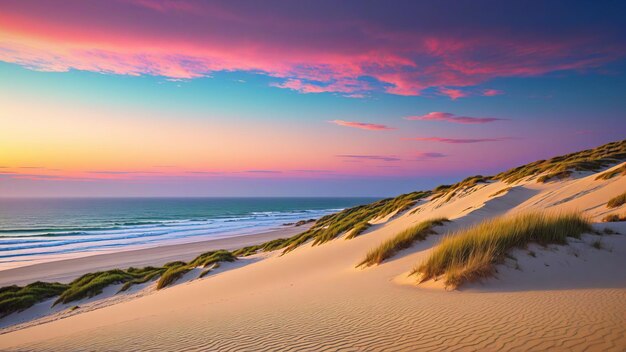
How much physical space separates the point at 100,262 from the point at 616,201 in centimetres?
3398

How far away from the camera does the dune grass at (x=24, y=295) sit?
50.3 feet

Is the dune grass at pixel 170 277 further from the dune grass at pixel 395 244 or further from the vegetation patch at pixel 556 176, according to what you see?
the vegetation patch at pixel 556 176

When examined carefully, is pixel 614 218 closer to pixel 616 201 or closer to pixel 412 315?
pixel 616 201

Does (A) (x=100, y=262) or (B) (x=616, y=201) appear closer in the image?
(B) (x=616, y=201)

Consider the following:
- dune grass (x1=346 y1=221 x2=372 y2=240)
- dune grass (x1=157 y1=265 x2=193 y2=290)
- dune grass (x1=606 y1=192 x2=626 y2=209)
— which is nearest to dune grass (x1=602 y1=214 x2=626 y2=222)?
dune grass (x1=606 y1=192 x2=626 y2=209)

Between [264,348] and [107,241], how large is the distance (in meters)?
47.4

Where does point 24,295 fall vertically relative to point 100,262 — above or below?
above

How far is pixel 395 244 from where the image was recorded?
1132 cm

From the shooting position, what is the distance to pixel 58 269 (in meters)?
28.1

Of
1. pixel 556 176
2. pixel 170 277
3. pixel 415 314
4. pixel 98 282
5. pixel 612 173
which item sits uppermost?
pixel 556 176

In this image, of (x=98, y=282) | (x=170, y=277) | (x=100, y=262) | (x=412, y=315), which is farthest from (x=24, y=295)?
(x=412, y=315)

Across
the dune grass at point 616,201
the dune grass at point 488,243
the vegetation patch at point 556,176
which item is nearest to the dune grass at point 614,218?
the dune grass at point 616,201

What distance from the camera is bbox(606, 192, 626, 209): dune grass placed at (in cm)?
1260

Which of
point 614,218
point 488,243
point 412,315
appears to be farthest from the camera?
point 614,218
